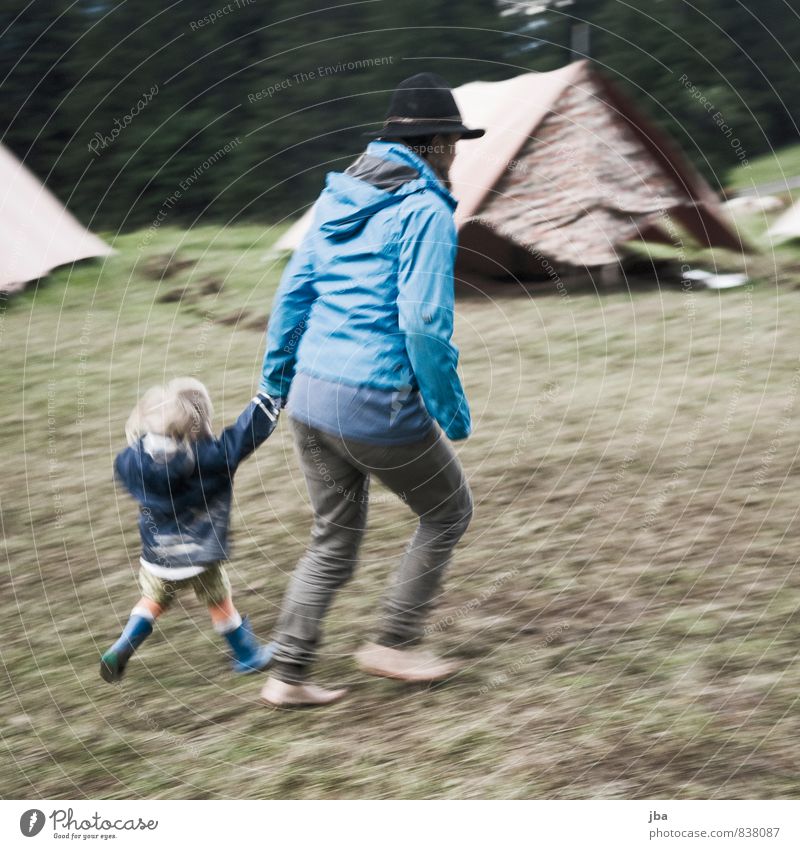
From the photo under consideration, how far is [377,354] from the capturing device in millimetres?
2854

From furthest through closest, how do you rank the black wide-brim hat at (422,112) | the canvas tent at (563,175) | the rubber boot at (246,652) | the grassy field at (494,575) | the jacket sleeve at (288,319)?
the canvas tent at (563,175) → the rubber boot at (246,652) → the grassy field at (494,575) → the jacket sleeve at (288,319) → the black wide-brim hat at (422,112)

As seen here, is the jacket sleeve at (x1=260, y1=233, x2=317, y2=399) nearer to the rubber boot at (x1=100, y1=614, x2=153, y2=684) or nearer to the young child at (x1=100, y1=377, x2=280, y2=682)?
the young child at (x1=100, y1=377, x2=280, y2=682)

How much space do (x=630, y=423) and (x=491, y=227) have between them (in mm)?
1813

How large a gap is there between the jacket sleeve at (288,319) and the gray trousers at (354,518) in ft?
0.65

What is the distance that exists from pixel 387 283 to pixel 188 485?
80cm

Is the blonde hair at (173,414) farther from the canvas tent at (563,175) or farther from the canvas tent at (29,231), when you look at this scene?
the canvas tent at (563,175)

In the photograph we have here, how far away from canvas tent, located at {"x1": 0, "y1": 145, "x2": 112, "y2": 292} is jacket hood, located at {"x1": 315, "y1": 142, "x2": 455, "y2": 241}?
296 centimetres

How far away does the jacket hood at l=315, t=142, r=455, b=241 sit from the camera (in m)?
2.82

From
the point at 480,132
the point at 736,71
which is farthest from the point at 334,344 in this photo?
the point at 736,71

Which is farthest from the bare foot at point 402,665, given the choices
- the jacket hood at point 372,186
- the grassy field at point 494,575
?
the jacket hood at point 372,186

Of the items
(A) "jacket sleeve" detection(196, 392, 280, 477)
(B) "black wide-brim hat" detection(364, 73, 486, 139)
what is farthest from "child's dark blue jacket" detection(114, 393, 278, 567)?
(B) "black wide-brim hat" detection(364, 73, 486, 139)

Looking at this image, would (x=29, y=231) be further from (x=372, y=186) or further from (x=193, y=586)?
(x=372, y=186)

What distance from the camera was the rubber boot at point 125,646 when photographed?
3168 millimetres

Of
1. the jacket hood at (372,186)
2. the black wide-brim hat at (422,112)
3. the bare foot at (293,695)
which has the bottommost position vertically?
the bare foot at (293,695)
